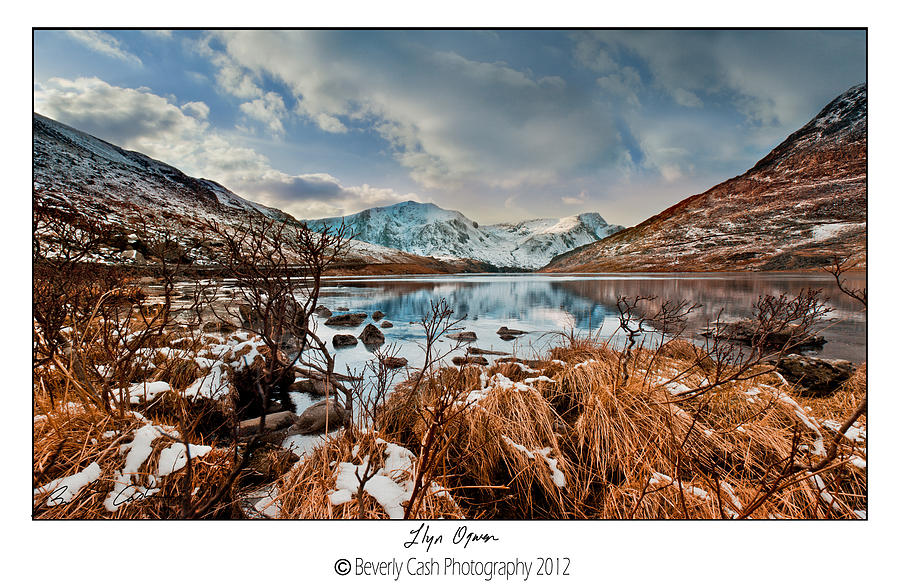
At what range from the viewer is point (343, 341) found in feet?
20.2

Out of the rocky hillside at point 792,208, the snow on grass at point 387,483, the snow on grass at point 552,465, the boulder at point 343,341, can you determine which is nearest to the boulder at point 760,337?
the rocky hillside at point 792,208

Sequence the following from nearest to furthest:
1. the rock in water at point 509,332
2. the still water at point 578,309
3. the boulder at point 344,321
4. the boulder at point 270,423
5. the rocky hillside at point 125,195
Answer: the rocky hillside at point 125,195, the boulder at point 270,423, the still water at point 578,309, the rock in water at point 509,332, the boulder at point 344,321

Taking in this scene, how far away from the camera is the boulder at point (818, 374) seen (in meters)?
2.86

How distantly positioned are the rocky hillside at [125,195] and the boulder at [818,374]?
16.4 feet

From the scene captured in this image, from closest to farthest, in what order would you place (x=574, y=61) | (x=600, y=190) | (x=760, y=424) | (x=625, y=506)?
(x=625, y=506), (x=760, y=424), (x=574, y=61), (x=600, y=190)

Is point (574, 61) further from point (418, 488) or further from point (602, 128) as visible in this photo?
point (418, 488)

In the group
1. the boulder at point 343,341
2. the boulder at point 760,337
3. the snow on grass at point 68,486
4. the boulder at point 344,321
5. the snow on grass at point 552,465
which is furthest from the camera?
the boulder at point 344,321

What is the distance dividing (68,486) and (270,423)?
1651 mm

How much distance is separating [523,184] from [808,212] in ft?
13.8

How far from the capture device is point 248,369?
3.12m

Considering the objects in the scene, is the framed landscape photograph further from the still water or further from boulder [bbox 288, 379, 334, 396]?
the still water

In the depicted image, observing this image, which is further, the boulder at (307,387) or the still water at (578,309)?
the boulder at (307,387)

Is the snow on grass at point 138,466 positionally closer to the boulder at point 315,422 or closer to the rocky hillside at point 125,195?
the rocky hillside at point 125,195

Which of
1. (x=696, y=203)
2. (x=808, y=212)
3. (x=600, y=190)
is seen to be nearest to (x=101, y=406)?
(x=600, y=190)
